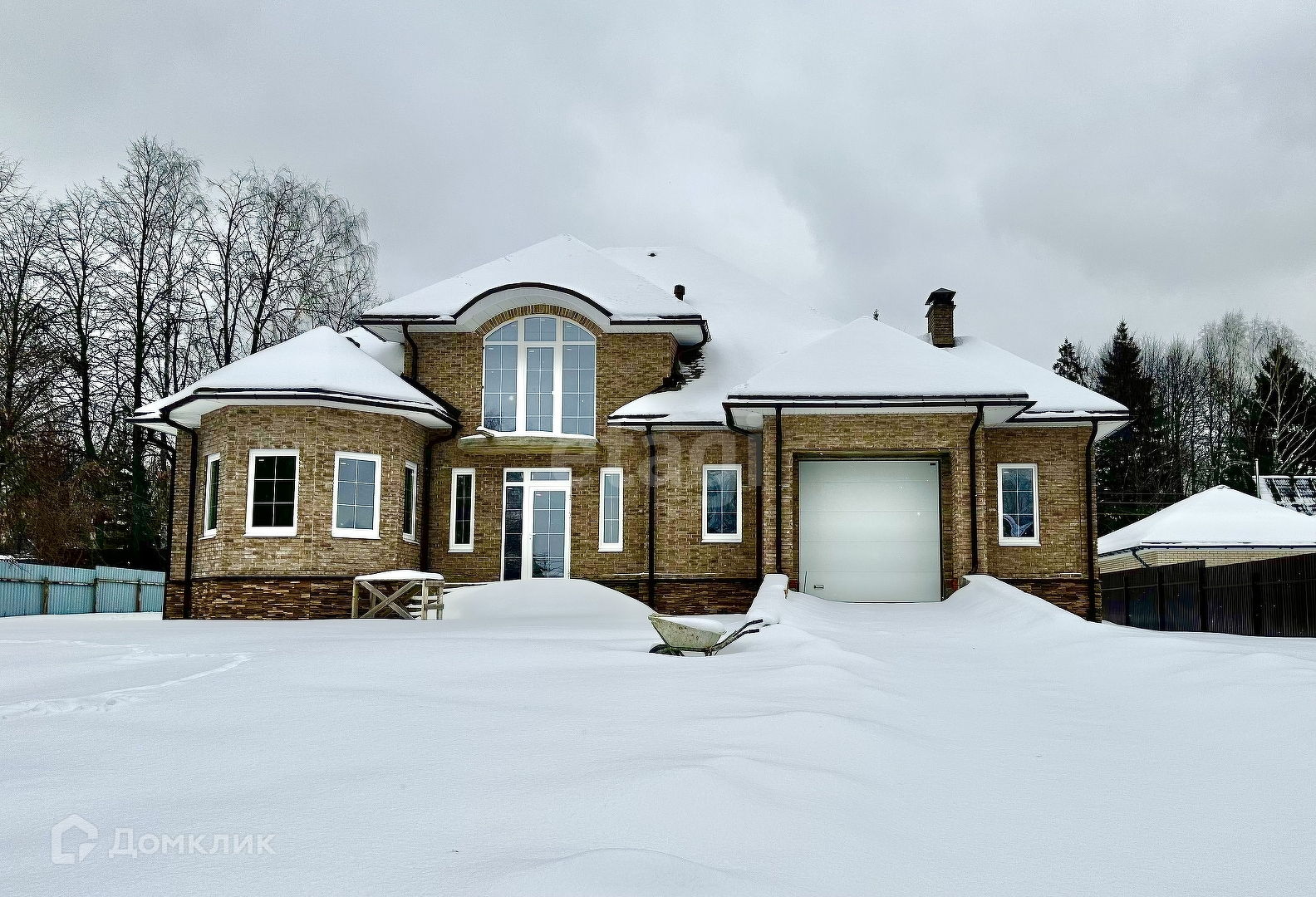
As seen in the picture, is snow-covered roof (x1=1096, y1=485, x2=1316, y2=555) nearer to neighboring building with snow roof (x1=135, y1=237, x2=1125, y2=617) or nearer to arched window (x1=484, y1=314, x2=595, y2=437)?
neighboring building with snow roof (x1=135, y1=237, x2=1125, y2=617)

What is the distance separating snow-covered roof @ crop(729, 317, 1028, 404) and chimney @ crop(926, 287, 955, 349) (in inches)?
132

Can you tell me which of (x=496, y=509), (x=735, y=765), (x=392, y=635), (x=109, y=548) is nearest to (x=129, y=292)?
(x=109, y=548)

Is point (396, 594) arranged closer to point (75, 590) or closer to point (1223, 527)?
point (75, 590)

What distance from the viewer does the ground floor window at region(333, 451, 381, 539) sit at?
653 inches

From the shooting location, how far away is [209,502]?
17.0 m

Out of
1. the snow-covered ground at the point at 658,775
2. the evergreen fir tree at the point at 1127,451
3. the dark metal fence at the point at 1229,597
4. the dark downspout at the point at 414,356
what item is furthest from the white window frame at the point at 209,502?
the evergreen fir tree at the point at 1127,451

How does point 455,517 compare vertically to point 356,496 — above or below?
below

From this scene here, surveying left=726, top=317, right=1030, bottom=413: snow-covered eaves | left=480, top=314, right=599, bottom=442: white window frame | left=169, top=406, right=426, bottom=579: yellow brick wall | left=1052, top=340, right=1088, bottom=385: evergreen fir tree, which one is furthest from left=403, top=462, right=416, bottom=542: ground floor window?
left=1052, top=340, right=1088, bottom=385: evergreen fir tree

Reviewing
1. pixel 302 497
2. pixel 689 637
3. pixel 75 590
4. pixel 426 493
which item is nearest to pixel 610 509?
pixel 426 493

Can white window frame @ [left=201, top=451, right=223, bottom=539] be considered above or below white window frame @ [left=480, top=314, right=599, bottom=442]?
below

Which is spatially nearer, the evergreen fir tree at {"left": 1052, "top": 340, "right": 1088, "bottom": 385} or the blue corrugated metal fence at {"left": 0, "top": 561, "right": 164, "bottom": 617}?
the blue corrugated metal fence at {"left": 0, "top": 561, "right": 164, "bottom": 617}

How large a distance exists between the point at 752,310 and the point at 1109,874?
63.3 feet

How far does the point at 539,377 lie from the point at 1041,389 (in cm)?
944

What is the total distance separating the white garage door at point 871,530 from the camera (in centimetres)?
1748
